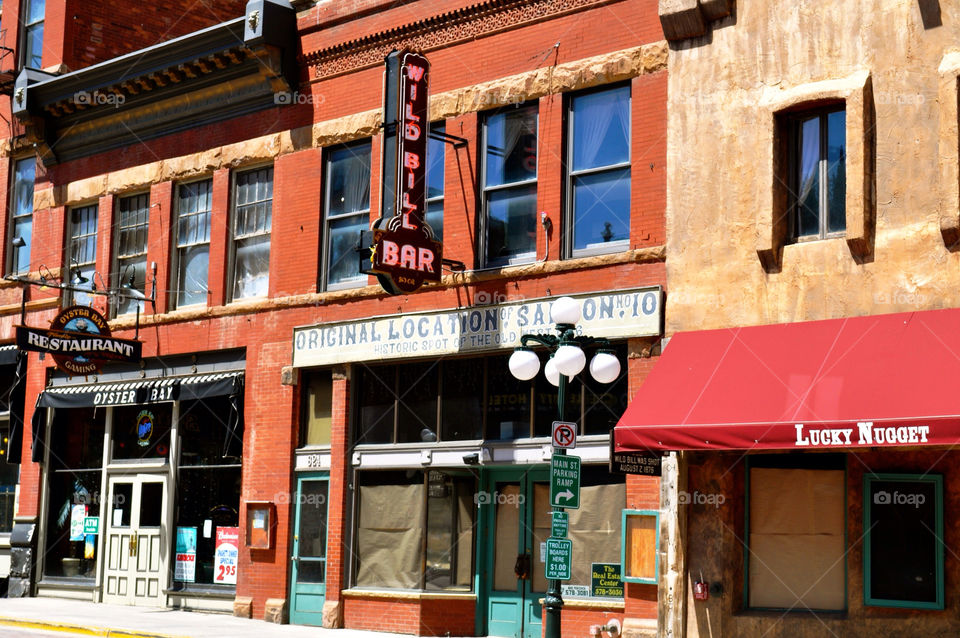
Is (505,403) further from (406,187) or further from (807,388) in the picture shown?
(807,388)

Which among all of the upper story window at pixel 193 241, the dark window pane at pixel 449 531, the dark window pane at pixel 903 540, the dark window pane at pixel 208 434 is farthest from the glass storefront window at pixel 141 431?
the dark window pane at pixel 903 540

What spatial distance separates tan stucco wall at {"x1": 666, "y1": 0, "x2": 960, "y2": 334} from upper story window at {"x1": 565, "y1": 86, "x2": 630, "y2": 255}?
100cm

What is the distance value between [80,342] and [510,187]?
8.07 m

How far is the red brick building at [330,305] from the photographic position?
57.8 ft

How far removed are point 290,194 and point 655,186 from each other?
271 inches

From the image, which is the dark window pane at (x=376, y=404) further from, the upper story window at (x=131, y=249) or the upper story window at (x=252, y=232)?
the upper story window at (x=131, y=249)

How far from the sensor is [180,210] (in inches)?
Result: 919

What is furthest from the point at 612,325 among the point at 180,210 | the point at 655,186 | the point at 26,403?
the point at 26,403

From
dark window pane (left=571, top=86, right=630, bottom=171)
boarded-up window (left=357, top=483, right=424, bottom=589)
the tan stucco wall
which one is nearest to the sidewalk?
boarded-up window (left=357, top=483, right=424, bottom=589)

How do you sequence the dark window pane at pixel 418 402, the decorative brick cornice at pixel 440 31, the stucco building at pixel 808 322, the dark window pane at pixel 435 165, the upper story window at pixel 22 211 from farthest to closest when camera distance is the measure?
the upper story window at pixel 22 211
the dark window pane at pixel 435 165
the dark window pane at pixel 418 402
the decorative brick cornice at pixel 440 31
the stucco building at pixel 808 322

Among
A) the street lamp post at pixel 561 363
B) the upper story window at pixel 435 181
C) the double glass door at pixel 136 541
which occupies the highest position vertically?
the upper story window at pixel 435 181

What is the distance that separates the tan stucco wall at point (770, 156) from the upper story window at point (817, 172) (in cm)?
38

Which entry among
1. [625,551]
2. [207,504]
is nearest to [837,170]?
[625,551]

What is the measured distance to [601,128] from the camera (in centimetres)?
1788
